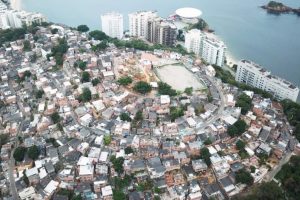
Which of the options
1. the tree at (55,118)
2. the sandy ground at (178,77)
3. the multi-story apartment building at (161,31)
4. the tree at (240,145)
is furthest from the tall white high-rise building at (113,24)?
the tree at (240,145)

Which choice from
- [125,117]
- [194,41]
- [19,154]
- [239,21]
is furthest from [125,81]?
[239,21]

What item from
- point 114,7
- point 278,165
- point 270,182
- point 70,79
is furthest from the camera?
point 114,7

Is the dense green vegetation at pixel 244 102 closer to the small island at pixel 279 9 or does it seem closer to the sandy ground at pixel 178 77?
→ the sandy ground at pixel 178 77

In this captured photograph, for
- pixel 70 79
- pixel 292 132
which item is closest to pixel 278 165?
pixel 292 132

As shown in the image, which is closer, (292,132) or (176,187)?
(176,187)

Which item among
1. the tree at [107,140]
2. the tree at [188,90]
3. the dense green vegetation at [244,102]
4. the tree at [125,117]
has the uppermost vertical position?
the tree at [188,90]

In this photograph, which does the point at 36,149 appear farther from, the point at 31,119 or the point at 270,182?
the point at 270,182

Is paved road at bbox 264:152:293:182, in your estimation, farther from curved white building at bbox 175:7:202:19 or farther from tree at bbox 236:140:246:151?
curved white building at bbox 175:7:202:19

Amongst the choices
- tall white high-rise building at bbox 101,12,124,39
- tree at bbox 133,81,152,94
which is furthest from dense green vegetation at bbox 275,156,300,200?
tall white high-rise building at bbox 101,12,124,39
